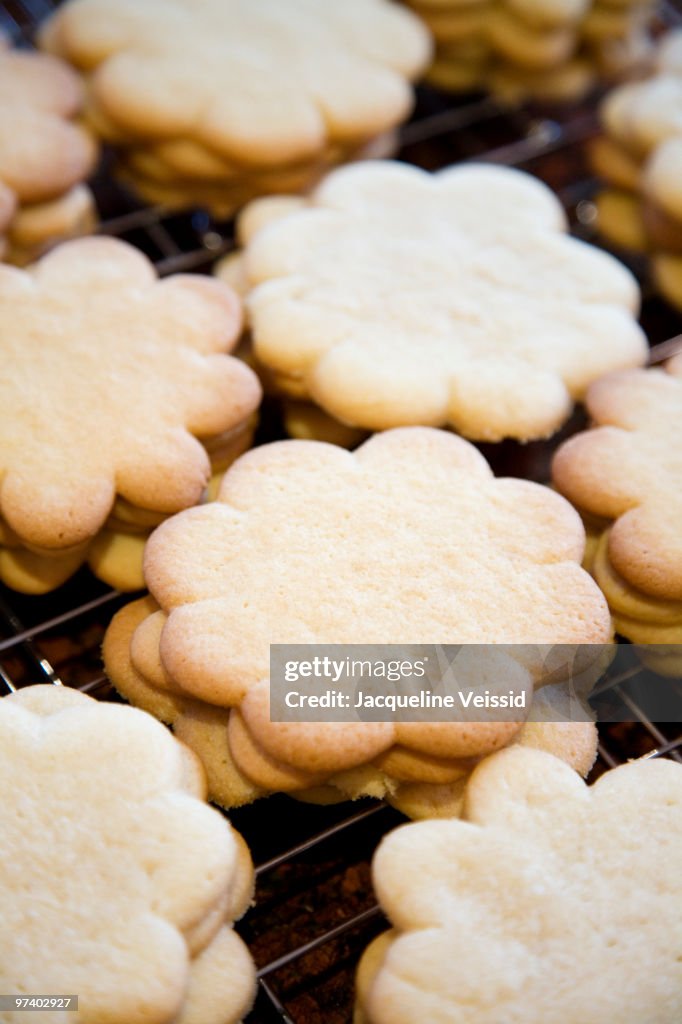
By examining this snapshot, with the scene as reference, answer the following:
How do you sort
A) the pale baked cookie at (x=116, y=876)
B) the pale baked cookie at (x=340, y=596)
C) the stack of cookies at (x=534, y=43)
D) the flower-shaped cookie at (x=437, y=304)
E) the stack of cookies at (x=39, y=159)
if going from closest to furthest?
the pale baked cookie at (x=116, y=876)
the pale baked cookie at (x=340, y=596)
the flower-shaped cookie at (x=437, y=304)
the stack of cookies at (x=39, y=159)
the stack of cookies at (x=534, y=43)

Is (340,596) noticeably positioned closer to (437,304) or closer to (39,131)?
(437,304)

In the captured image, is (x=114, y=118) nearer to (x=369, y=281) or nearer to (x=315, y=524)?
(x=369, y=281)

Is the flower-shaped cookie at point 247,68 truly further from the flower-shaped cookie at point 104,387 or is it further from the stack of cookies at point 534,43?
the flower-shaped cookie at point 104,387

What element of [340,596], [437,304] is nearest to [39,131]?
[437,304]

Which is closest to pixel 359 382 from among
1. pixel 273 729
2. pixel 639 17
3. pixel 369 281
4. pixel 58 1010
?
pixel 369 281

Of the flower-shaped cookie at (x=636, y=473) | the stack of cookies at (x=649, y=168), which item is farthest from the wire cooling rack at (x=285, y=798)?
the flower-shaped cookie at (x=636, y=473)

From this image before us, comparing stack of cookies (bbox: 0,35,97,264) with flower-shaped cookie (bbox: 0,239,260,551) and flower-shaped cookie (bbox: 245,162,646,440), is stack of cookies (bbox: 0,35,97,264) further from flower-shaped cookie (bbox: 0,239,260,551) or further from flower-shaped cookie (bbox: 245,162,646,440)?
flower-shaped cookie (bbox: 245,162,646,440)
